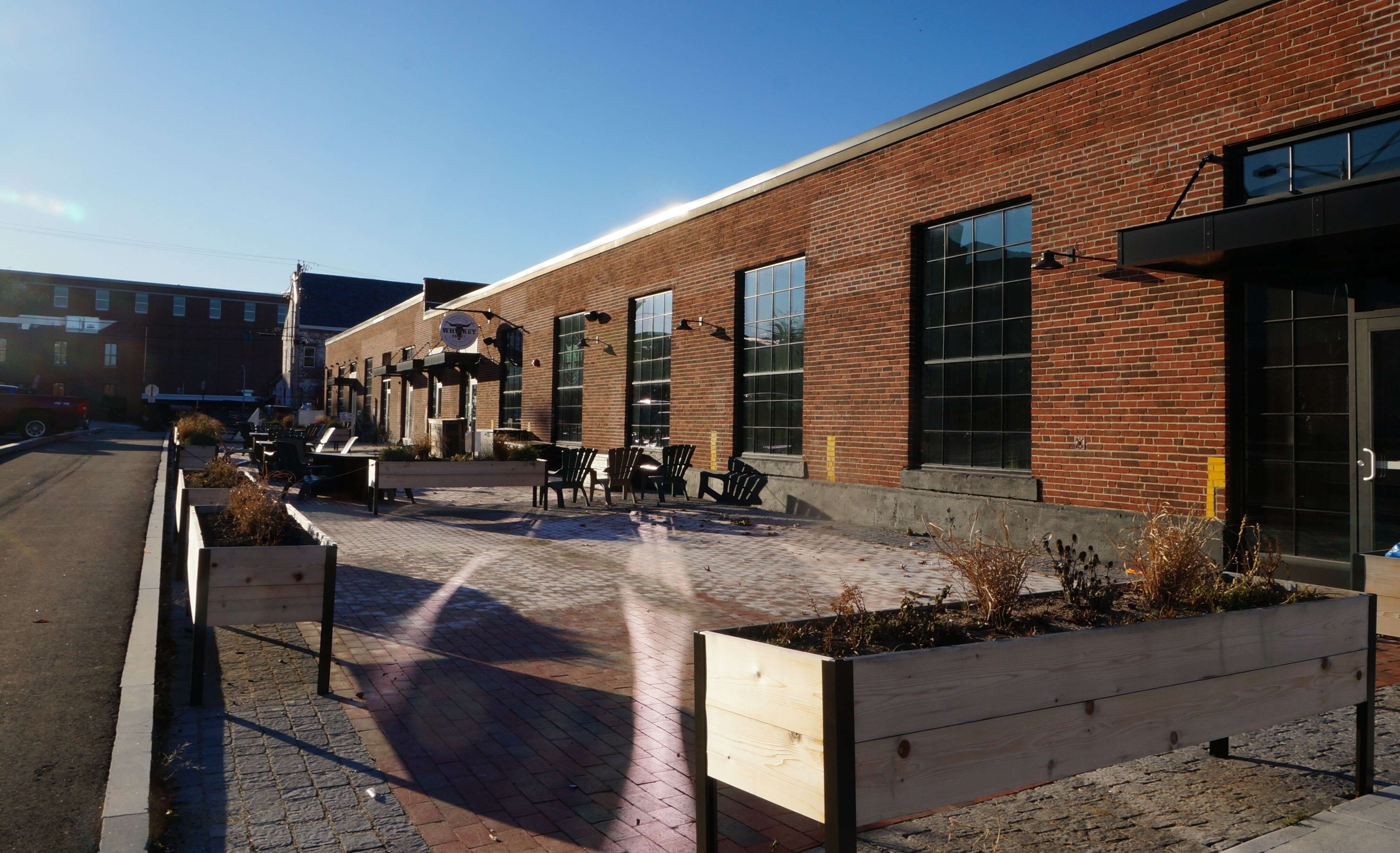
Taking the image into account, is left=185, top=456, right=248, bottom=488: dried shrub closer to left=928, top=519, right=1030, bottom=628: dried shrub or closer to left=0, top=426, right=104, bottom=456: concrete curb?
left=928, top=519, right=1030, bottom=628: dried shrub

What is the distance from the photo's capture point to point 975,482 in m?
11.5

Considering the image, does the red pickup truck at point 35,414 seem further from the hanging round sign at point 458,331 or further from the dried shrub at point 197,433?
the hanging round sign at point 458,331

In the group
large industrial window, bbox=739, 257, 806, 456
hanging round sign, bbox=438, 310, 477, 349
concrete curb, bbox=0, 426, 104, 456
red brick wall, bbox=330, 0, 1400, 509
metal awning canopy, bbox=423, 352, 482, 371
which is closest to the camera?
red brick wall, bbox=330, 0, 1400, 509

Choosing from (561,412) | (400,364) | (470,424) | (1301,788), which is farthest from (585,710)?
(400,364)

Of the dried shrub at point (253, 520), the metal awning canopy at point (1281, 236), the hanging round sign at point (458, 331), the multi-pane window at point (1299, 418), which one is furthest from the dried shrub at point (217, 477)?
the hanging round sign at point (458, 331)

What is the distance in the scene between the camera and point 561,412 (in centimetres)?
2409

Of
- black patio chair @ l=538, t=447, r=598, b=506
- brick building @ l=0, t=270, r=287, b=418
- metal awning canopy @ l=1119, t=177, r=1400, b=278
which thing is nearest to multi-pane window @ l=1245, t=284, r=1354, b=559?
metal awning canopy @ l=1119, t=177, r=1400, b=278

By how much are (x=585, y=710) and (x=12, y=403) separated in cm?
4100

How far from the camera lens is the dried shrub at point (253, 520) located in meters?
6.27

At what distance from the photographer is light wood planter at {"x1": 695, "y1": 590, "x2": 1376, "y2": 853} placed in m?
2.48

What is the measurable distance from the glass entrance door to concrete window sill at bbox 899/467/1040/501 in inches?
134

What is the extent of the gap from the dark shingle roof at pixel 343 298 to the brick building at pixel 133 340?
417 inches

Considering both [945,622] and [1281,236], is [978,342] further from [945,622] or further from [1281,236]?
[945,622]

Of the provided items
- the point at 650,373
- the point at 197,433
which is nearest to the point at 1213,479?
the point at 650,373
